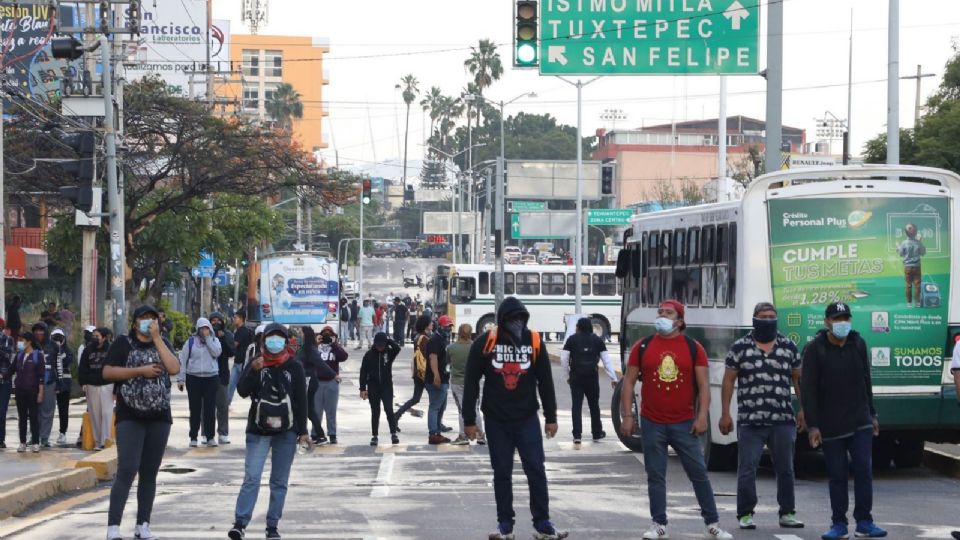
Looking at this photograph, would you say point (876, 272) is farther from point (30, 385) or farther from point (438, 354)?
point (30, 385)

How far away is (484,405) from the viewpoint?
11.0 meters

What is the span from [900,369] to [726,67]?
30.4 ft

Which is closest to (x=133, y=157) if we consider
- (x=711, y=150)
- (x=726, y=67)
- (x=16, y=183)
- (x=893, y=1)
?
(x=16, y=183)

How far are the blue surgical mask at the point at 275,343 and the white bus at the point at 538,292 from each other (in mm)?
47797

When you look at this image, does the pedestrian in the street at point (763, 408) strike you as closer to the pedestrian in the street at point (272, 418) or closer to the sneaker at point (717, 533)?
the sneaker at point (717, 533)

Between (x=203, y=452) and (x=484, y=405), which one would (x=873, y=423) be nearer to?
(x=484, y=405)

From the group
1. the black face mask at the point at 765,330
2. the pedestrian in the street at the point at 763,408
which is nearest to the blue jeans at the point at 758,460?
the pedestrian in the street at the point at 763,408

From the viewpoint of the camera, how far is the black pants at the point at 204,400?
20656 millimetres

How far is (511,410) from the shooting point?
10.9m

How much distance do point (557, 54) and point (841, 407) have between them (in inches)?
517

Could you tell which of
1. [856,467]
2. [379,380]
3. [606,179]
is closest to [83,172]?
[379,380]

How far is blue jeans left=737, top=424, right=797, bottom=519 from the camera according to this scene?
11773mm

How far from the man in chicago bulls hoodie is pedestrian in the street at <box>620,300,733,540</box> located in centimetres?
78

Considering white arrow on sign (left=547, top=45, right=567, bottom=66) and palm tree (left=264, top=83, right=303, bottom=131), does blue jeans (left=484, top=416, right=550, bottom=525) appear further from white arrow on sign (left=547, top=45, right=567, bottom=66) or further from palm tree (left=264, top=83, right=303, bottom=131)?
palm tree (left=264, top=83, right=303, bottom=131)
